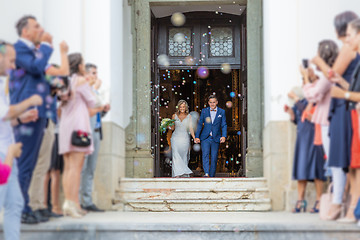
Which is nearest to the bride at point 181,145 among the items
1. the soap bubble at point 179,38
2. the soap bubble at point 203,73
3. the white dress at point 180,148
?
the white dress at point 180,148

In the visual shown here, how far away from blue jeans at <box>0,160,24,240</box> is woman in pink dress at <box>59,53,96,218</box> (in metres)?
0.27

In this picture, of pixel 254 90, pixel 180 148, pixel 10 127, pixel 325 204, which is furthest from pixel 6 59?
pixel 180 148

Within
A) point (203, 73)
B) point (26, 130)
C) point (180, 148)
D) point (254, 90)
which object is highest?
A: point (203, 73)

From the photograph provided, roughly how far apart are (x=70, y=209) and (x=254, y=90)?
2569 millimetres

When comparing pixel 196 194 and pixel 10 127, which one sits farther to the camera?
pixel 196 194

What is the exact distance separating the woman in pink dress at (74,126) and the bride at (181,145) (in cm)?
386

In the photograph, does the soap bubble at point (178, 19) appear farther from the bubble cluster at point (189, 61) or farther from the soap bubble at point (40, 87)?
the soap bubble at point (40, 87)

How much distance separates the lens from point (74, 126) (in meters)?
3.52

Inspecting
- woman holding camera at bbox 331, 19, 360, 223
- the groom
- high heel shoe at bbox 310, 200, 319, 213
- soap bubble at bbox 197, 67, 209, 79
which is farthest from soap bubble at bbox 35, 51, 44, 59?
soap bubble at bbox 197, 67, 209, 79

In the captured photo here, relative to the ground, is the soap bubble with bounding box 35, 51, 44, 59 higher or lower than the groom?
higher

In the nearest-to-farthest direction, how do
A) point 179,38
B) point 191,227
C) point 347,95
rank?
point 347,95, point 191,227, point 179,38

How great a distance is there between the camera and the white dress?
741cm

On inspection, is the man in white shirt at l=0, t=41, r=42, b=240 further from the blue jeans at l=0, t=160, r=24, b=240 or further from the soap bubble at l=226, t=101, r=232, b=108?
the soap bubble at l=226, t=101, r=232, b=108

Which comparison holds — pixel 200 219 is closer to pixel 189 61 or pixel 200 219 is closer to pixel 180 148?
pixel 180 148
